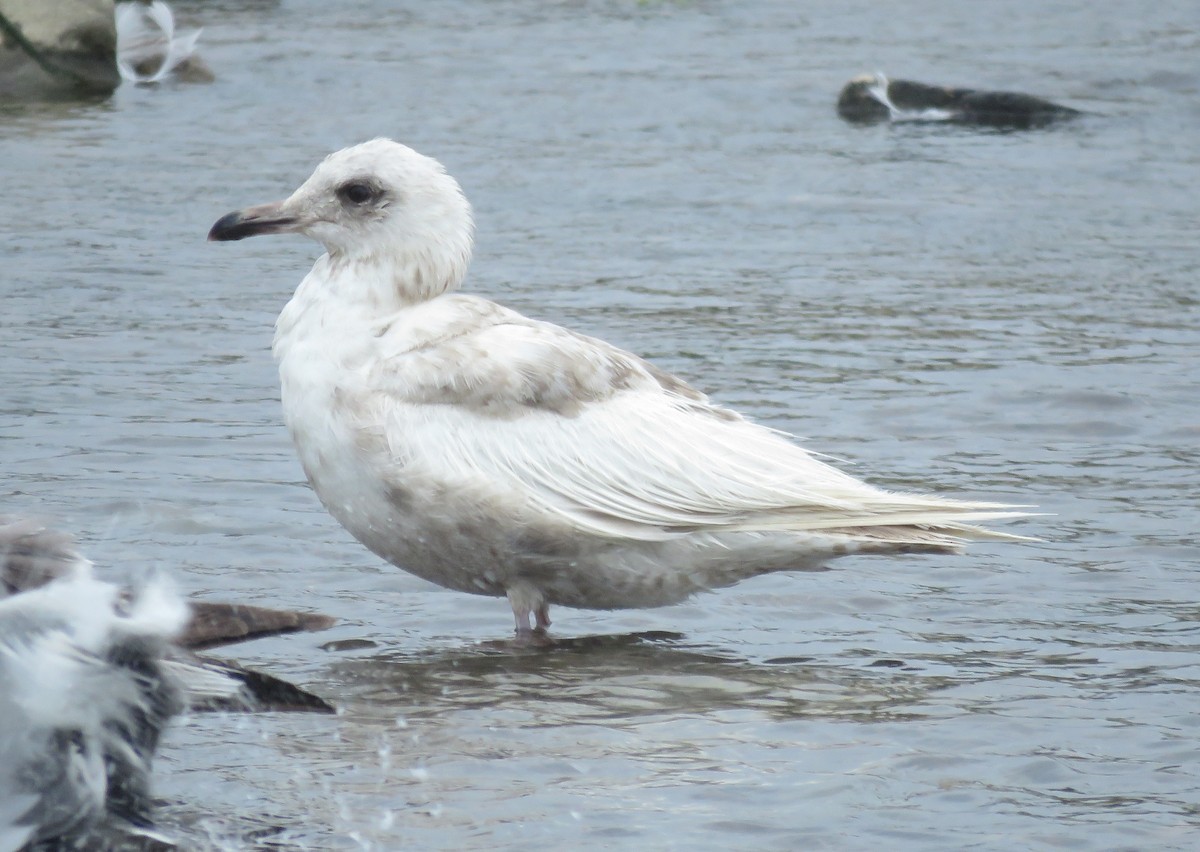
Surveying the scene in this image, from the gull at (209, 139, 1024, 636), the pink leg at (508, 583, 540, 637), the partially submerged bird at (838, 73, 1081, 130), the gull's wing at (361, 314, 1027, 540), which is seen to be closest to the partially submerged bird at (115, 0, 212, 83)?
the partially submerged bird at (838, 73, 1081, 130)

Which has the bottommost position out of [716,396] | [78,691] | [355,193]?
[716,396]

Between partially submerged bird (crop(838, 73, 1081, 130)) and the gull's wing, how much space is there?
8997mm

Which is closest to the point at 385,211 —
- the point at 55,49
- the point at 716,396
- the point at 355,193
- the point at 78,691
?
the point at 355,193

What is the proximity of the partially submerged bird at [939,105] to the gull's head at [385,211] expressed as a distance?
8705 millimetres

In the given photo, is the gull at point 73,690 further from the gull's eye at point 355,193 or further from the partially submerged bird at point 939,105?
the partially submerged bird at point 939,105

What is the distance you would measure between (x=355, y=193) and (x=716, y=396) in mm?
2504

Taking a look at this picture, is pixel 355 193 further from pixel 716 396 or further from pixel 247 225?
pixel 716 396

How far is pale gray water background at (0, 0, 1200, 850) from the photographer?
4.96 metres

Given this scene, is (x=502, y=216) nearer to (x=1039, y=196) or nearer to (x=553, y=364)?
(x=1039, y=196)

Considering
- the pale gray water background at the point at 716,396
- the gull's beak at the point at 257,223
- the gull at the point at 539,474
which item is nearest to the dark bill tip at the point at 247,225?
the gull's beak at the point at 257,223

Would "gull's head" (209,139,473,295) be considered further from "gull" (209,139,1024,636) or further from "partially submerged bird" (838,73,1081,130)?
"partially submerged bird" (838,73,1081,130)

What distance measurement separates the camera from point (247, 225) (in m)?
6.73

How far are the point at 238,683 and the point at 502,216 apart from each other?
7674 millimetres

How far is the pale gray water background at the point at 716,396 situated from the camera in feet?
16.3
